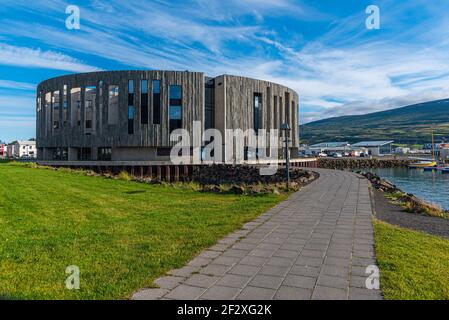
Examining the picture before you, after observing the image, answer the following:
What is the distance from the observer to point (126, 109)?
4231 centimetres

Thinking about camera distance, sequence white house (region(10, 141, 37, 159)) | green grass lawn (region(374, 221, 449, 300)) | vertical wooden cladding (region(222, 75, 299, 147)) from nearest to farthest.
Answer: green grass lawn (region(374, 221, 449, 300)) → vertical wooden cladding (region(222, 75, 299, 147)) → white house (region(10, 141, 37, 159))

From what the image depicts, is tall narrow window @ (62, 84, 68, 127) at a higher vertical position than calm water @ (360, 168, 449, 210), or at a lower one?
higher

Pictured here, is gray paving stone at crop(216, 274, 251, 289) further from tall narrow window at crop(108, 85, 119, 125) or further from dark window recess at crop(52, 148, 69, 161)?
dark window recess at crop(52, 148, 69, 161)

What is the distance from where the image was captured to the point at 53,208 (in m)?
10.2

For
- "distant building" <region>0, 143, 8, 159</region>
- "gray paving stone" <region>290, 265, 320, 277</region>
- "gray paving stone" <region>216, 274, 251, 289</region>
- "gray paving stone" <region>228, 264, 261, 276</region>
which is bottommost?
"gray paving stone" <region>290, 265, 320, 277</region>

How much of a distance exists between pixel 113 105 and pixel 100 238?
4081cm

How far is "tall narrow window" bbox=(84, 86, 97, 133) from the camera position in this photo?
147ft

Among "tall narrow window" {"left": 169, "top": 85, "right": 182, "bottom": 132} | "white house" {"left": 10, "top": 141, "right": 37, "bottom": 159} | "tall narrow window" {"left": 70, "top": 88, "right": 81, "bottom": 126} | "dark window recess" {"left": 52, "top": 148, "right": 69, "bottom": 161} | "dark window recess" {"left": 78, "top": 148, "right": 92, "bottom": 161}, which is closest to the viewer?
"tall narrow window" {"left": 169, "top": 85, "right": 182, "bottom": 132}

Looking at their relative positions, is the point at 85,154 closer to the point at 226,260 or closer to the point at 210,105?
the point at 210,105

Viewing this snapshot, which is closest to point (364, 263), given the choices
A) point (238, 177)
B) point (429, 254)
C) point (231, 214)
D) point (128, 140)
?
point (429, 254)

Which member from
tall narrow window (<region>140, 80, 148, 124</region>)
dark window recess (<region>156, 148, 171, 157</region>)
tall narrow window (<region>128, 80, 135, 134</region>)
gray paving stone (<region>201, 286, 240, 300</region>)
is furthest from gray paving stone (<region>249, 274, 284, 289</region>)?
tall narrow window (<region>128, 80, 135, 134</region>)

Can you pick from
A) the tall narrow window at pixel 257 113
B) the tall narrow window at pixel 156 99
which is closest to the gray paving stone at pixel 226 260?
the tall narrow window at pixel 156 99

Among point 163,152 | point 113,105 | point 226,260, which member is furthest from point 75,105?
point 226,260
